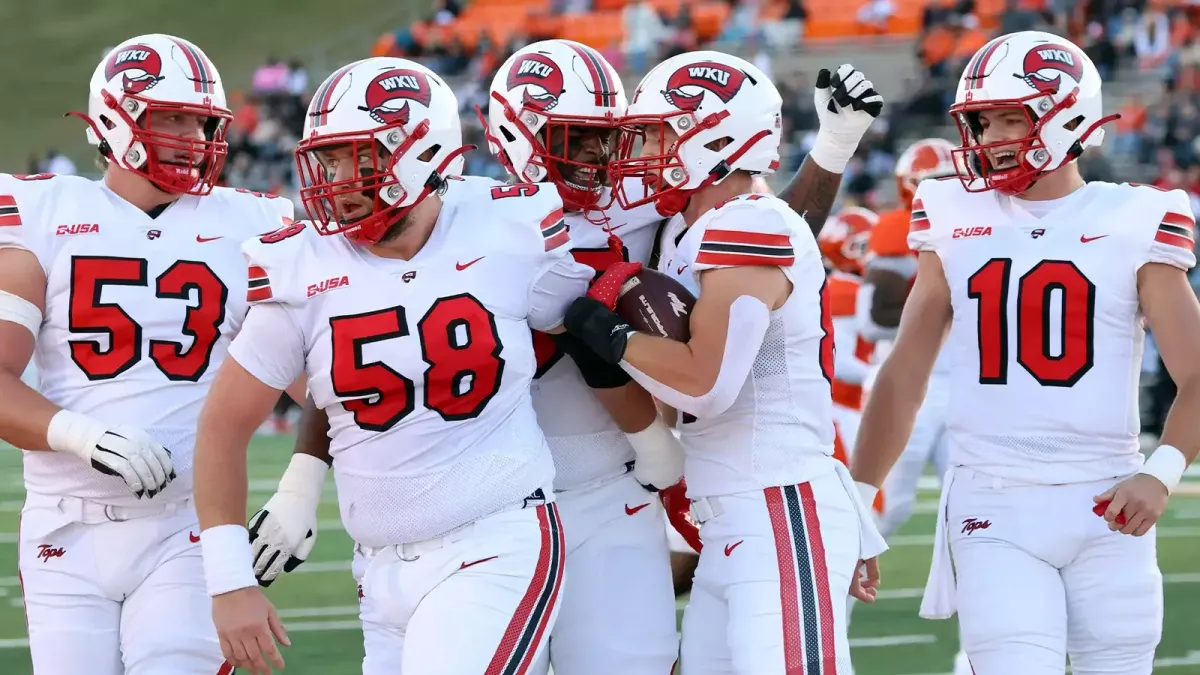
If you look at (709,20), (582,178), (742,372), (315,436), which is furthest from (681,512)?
(709,20)

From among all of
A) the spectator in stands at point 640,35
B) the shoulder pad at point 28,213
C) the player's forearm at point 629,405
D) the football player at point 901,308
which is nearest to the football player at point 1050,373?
the player's forearm at point 629,405

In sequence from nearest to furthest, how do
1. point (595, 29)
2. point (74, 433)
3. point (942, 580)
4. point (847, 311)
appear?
1. point (74, 433)
2. point (942, 580)
3. point (847, 311)
4. point (595, 29)

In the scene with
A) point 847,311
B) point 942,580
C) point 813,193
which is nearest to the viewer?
point 942,580

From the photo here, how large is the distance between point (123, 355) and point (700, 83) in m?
1.53

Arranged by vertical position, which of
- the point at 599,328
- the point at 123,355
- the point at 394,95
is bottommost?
the point at 123,355

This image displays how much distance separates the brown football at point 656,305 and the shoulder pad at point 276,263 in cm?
69

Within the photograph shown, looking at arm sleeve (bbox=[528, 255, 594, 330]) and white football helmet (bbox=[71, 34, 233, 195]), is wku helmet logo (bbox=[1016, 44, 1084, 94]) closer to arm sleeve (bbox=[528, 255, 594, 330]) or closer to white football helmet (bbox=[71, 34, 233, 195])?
arm sleeve (bbox=[528, 255, 594, 330])

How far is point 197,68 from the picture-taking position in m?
3.93

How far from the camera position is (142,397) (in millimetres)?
3756

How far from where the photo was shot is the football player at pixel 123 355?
360cm

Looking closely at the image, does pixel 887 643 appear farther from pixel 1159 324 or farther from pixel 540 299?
pixel 540 299

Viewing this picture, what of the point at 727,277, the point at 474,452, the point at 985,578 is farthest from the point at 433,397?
the point at 985,578

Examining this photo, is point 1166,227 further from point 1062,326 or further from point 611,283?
point 611,283

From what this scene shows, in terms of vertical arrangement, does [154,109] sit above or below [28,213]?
above
